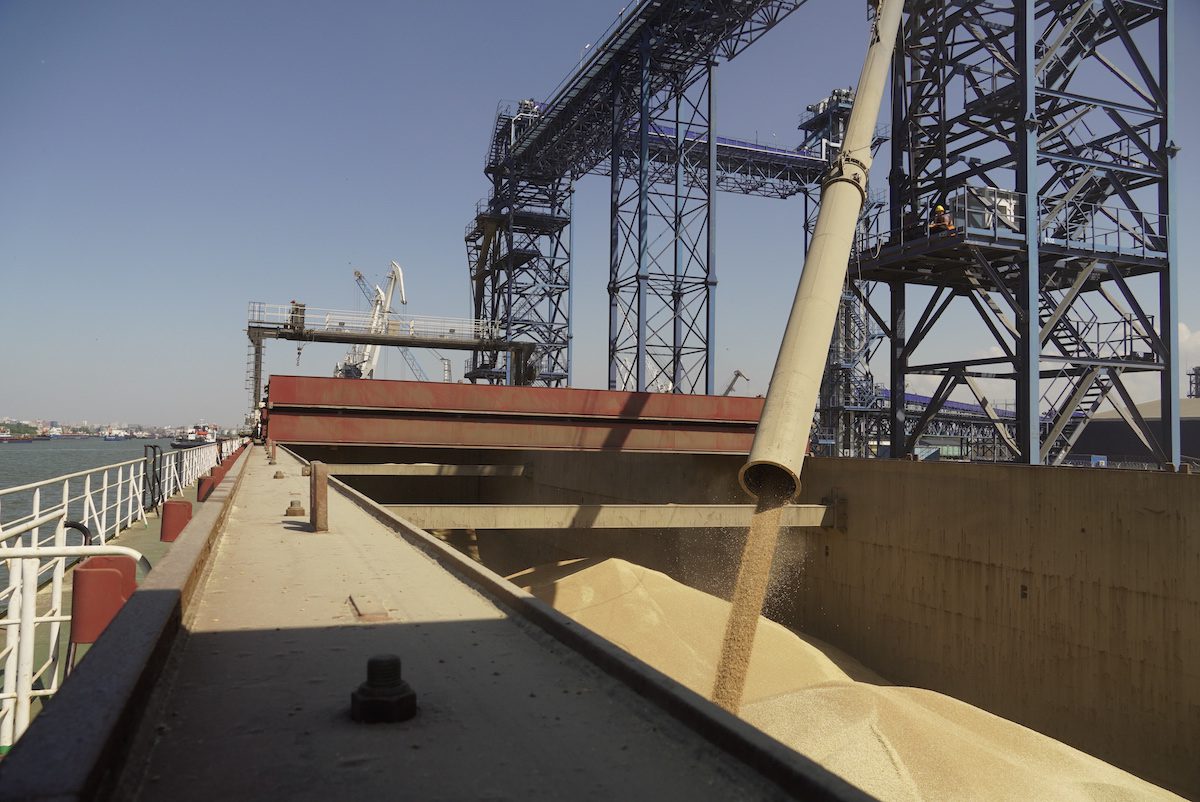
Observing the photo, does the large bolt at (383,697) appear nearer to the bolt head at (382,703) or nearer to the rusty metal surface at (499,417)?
the bolt head at (382,703)

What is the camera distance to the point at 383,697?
3113 millimetres

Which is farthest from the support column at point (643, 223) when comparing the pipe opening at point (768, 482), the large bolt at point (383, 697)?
the large bolt at point (383, 697)

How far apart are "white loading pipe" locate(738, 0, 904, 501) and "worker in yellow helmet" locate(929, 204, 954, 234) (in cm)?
689

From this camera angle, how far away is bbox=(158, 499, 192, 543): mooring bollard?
8.19 meters

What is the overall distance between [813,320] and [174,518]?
294 inches

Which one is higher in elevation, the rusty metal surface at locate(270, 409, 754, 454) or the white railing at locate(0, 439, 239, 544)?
the rusty metal surface at locate(270, 409, 754, 454)

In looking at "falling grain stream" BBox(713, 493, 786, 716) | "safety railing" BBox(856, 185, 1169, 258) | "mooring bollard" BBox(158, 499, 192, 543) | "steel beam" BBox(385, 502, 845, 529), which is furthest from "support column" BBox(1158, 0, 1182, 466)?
"mooring bollard" BBox(158, 499, 192, 543)

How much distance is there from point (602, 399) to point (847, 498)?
570 centimetres

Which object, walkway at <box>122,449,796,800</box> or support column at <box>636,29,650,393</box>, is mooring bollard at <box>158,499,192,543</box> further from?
support column at <box>636,29,650,393</box>

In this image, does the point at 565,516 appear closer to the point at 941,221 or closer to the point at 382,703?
the point at 382,703

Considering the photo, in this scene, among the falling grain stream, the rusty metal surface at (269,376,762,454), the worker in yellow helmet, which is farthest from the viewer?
the worker in yellow helmet

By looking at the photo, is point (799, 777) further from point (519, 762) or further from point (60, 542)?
point (60, 542)

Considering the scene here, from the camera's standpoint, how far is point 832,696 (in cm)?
815

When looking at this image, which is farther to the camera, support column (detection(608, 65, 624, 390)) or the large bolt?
support column (detection(608, 65, 624, 390))
